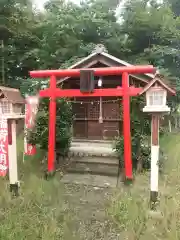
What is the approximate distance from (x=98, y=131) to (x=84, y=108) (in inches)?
54.3

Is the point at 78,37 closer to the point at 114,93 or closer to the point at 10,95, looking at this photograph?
the point at 114,93

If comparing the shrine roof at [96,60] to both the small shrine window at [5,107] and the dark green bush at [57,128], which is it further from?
the small shrine window at [5,107]

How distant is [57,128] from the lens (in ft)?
29.2

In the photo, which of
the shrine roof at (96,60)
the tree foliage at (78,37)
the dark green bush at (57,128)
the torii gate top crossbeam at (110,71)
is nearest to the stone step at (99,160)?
the dark green bush at (57,128)

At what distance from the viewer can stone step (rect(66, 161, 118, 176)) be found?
8266 mm

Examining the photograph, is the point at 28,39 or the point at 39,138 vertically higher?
the point at 28,39

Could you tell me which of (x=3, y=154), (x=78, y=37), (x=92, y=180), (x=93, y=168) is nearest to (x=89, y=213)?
(x=92, y=180)

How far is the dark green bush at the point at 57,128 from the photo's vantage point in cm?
870

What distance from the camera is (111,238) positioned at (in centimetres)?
498

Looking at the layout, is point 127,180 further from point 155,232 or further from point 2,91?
point 2,91

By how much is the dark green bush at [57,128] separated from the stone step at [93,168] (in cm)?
81

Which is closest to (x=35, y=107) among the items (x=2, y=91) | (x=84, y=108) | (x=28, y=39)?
(x=2, y=91)

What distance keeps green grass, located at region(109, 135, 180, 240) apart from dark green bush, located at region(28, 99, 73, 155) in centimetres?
307

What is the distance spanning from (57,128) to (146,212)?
4.65 meters
